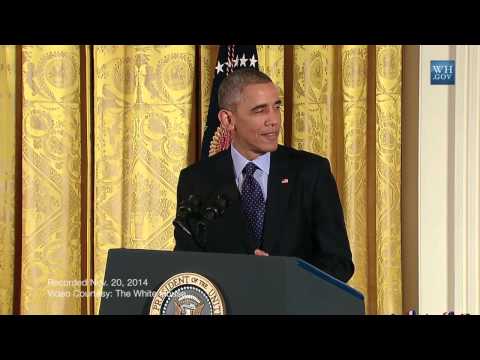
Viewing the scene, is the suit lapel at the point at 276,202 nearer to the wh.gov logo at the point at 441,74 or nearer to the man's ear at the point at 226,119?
the man's ear at the point at 226,119

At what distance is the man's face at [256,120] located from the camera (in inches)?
111

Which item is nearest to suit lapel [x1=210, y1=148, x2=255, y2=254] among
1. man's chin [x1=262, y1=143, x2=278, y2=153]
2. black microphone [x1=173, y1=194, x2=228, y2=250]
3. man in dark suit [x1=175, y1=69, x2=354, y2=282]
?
man in dark suit [x1=175, y1=69, x2=354, y2=282]

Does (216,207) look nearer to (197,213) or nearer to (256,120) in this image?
(197,213)

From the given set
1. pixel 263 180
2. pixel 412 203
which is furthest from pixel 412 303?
pixel 263 180

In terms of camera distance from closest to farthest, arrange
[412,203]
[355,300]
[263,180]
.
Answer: [355,300], [263,180], [412,203]

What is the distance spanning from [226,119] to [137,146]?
1.47 feet

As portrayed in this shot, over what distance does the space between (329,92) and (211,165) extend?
0.60 meters

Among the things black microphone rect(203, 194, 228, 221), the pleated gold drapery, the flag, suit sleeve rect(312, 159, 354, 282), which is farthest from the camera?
the pleated gold drapery

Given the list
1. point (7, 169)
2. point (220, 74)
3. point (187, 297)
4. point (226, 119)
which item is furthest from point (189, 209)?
point (7, 169)

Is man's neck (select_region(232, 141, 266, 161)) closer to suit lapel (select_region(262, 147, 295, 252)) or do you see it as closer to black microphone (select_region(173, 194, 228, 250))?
suit lapel (select_region(262, 147, 295, 252))

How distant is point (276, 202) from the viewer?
2.84 metres

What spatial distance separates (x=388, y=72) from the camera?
10.2 ft

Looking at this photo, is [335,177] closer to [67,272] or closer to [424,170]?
[424,170]

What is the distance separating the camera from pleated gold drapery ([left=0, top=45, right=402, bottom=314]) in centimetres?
312
